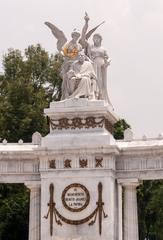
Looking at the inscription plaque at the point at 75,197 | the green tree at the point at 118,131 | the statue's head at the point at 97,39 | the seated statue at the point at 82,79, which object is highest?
the statue's head at the point at 97,39

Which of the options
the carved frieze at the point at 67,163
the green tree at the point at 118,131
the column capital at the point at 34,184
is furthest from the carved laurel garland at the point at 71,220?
the green tree at the point at 118,131

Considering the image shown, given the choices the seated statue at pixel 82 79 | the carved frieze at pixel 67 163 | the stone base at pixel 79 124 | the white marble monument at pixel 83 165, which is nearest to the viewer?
the white marble monument at pixel 83 165

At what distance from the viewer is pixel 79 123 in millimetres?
26938

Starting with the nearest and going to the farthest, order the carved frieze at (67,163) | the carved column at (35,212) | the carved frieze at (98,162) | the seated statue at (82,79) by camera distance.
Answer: the carved frieze at (98,162)
the carved frieze at (67,163)
the seated statue at (82,79)
the carved column at (35,212)

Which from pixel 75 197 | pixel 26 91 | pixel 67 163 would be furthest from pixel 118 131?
pixel 75 197

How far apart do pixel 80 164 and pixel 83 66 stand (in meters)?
4.03

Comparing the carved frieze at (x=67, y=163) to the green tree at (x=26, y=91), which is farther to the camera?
the green tree at (x=26, y=91)

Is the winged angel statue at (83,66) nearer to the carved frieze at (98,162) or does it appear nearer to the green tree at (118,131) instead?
the carved frieze at (98,162)

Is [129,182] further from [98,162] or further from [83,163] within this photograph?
[83,163]

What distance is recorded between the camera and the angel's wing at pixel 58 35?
28803mm

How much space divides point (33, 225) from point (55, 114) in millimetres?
4613

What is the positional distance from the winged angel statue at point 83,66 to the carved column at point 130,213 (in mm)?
3678

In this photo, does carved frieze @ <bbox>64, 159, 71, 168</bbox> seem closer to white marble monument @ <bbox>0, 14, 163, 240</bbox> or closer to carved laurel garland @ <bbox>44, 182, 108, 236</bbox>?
white marble monument @ <bbox>0, 14, 163, 240</bbox>

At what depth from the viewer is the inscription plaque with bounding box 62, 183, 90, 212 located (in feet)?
86.0
